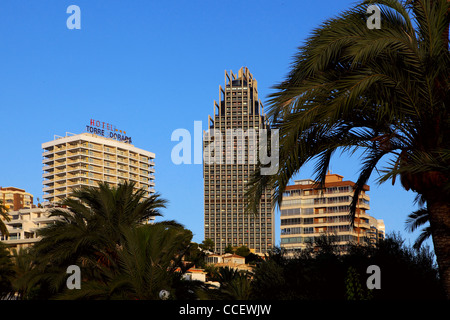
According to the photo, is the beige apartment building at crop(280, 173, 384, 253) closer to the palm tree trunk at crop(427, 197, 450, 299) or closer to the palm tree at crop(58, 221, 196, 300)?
the palm tree at crop(58, 221, 196, 300)

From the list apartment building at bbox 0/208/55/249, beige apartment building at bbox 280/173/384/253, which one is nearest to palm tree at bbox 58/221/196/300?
apartment building at bbox 0/208/55/249

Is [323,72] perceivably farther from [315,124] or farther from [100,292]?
[100,292]

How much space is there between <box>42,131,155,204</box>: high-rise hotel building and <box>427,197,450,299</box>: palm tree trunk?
16276 centimetres

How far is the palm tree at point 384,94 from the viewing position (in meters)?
10.9

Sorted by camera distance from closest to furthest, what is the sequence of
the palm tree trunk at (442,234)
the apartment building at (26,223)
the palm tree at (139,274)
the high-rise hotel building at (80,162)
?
the palm tree trunk at (442,234)
the palm tree at (139,274)
the apartment building at (26,223)
the high-rise hotel building at (80,162)

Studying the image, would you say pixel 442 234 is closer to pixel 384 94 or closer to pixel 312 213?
pixel 384 94

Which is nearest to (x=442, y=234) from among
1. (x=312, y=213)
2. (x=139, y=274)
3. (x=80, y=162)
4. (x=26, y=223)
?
(x=139, y=274)

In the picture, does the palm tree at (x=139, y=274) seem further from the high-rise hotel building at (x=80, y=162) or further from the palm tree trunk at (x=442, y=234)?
the high-rise hotel building at (x=80, y=162)

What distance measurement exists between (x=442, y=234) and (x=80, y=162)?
16836 centimetres

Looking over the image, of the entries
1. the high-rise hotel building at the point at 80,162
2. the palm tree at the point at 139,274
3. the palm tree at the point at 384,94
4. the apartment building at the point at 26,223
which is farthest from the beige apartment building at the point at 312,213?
the palm tree at the point at 384,94

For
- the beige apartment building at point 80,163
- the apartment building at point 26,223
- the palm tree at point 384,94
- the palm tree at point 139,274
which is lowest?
the palm tree at point 139,274

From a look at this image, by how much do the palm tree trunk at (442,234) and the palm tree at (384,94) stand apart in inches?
0.7

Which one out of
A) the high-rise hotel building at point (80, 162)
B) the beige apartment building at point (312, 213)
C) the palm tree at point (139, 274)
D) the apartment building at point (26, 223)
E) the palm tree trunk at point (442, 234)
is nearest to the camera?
the palm tree trunk at point (442, 234)

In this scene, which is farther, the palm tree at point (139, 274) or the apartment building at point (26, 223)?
the apartment building at point (26, 223)
